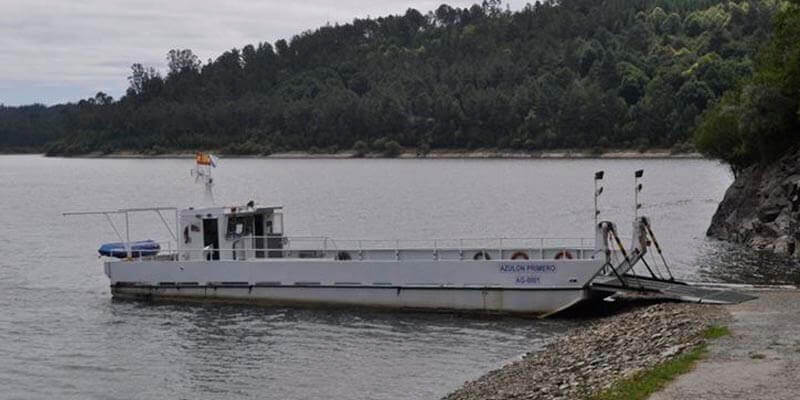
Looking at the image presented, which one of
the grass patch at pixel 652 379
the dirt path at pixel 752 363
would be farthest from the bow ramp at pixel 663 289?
the grass patch at pixel 652 379

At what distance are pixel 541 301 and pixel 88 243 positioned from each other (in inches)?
1480

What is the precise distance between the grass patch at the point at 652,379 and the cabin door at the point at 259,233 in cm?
1925

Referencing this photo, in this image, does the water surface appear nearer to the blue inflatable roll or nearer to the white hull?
the white hull

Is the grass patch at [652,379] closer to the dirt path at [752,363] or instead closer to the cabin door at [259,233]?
the dirt path at [752,363]

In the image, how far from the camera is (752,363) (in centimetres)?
1889

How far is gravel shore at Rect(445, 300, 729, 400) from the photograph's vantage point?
19.4m

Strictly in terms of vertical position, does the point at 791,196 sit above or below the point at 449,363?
above

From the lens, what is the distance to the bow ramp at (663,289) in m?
27.8

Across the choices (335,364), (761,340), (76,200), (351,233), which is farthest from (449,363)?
(76,200)

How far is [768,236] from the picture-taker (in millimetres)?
45125

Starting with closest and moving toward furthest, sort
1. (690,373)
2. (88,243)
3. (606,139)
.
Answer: (690,373)
(88,243)
(606,139)

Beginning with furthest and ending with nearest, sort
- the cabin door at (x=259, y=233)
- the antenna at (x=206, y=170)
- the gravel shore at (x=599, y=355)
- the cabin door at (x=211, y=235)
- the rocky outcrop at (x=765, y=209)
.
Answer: the rocky outcrop at (x=765, y=209), the antenna at (x=206, y=170), the cabin door at (x=259, y=233), the cabin door at (x=211, y=235), the gravel shore at (x=599, y=355)

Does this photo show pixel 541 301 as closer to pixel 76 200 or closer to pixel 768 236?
pixel 768 236

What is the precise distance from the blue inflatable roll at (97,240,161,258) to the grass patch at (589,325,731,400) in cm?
2303
